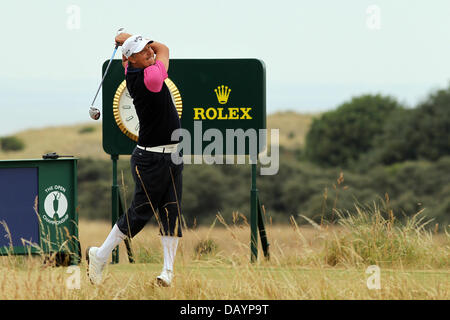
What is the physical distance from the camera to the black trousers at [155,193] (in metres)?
6.26

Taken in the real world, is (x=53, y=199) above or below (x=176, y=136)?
below

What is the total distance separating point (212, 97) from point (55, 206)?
6.94 ft

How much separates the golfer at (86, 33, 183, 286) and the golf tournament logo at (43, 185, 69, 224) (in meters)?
1.30

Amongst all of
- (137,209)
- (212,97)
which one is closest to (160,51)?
(137,209)

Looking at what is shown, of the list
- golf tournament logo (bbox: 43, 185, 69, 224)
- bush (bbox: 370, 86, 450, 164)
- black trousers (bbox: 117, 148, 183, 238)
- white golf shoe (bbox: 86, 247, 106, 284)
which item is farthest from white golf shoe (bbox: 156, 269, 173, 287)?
bush (bbox: 370, 86, 450, 164)

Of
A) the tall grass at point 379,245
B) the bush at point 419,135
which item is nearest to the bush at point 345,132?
the bush at point 419,135

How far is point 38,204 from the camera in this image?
7.62 metres

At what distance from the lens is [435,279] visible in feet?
23.3

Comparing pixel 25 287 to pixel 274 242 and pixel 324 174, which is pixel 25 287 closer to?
A: pixel 274 242

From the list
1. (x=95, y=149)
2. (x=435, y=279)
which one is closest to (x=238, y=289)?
(x=435, y=279)

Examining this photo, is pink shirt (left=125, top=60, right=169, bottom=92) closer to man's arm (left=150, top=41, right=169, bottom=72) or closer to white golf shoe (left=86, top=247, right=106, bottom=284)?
man's arm (left=150, top=41, right=169, bottom=72)

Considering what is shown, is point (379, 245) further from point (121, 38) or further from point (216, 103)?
point (121, 38)

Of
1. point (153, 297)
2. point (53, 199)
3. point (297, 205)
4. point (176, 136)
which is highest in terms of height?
point (176, 136)

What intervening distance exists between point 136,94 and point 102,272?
1652 mm
